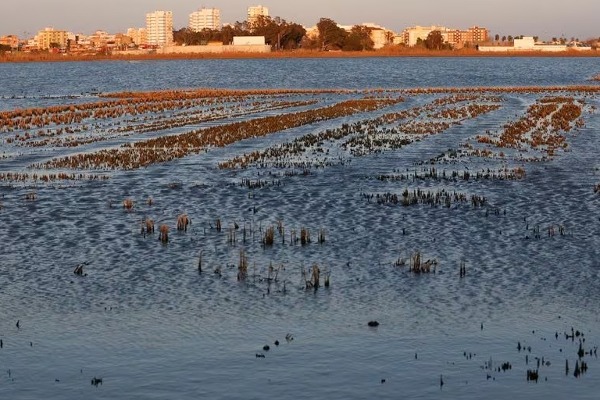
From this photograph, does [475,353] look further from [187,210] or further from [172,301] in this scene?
[187,210]

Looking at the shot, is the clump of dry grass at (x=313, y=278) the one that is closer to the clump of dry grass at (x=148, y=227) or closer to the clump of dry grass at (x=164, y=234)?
the clump of dry grass at (x=164, y=234)

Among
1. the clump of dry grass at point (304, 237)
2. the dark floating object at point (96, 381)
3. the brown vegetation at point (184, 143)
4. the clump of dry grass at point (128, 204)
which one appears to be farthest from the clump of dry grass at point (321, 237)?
the brown vegetation at point (184, 143)

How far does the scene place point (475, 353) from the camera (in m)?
15.7

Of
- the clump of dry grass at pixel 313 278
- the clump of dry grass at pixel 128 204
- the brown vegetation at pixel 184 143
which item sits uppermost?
the clump of dry grass at pixel 313 278

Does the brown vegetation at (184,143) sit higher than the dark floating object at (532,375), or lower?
lower

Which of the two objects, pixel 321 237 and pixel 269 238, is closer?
pixel 269 238

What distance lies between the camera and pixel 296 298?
63.1 feet

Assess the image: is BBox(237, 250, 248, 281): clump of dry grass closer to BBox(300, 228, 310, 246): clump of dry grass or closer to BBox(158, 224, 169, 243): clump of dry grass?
BBox(300, 228, 310, 246): clump of dry grass

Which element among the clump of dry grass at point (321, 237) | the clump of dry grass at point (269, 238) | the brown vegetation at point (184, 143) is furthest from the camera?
the brown vegetation at point (184, 143)

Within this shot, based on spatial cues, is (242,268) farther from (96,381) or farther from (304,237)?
(96,381)

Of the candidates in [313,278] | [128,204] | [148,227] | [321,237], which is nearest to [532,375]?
[313,278]

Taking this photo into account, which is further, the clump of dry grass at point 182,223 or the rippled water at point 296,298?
the clump of dry grass at point 182,223

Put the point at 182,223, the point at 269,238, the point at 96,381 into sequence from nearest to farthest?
the point at 96,381
the point at 269,238
the point at 182,223

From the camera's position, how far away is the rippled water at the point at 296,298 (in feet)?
47.7
